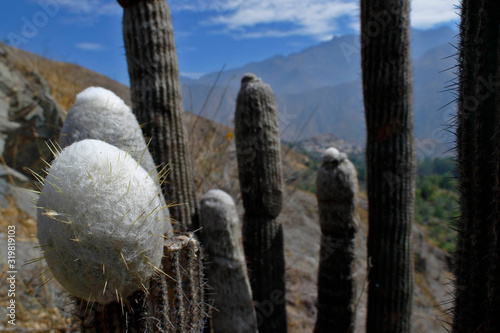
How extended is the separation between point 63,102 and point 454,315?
8294 mm

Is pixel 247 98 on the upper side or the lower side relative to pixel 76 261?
upper

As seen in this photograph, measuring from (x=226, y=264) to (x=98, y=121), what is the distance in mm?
1668

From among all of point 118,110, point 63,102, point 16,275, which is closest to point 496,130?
point 118,110

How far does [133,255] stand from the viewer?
1027 millimetres

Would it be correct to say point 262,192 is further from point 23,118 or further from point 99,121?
point 23,118

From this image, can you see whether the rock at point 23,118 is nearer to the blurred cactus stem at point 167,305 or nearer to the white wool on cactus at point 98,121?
the white wool on cactus at point 98,121

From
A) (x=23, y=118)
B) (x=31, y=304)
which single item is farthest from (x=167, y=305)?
(x=23, y=118)

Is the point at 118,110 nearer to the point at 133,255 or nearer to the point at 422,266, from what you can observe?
the point at 133,255

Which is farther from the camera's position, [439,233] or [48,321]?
[439,233]

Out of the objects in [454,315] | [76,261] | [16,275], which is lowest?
[16,275]

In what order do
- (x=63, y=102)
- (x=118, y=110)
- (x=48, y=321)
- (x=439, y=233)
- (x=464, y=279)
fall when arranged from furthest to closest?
(x=439, y=233) < (x=63, y=102) < (x=48, y=321) < (x=118, y=110) < (x=464, y=279)

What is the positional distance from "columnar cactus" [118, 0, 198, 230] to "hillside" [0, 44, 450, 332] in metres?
0.63

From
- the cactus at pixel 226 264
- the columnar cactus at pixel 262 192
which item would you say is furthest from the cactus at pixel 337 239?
the cactus at pixel 226 264

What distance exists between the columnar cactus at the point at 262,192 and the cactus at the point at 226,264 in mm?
635
